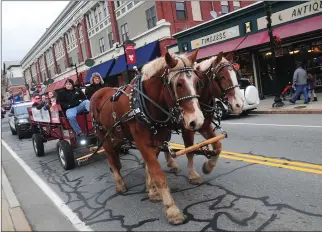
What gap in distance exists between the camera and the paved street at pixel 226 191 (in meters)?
4.10

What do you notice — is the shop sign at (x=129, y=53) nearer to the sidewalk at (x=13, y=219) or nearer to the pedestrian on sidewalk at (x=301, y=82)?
the pedestrian on sidewalk at (x=301, y=82)

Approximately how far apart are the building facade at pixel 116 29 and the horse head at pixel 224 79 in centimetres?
1996

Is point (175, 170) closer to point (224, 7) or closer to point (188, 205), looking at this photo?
point (188, 205)

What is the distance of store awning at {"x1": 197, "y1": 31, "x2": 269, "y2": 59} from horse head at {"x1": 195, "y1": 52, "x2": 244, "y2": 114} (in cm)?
1277

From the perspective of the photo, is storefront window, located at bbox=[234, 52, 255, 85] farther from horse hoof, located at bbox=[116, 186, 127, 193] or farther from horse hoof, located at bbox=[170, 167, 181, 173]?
horse hoof, located at bbox=[116, 186, 127, 193]

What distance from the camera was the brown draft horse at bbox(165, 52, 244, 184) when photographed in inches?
207

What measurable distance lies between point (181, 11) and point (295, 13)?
12497 mm

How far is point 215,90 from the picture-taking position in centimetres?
545

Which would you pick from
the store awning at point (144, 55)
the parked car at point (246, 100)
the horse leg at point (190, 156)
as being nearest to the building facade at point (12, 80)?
the store awning at point (144, 55)

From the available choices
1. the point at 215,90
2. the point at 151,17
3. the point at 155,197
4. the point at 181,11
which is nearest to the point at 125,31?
the point at 151,17

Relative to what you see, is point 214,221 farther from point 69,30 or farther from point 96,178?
point 69,30

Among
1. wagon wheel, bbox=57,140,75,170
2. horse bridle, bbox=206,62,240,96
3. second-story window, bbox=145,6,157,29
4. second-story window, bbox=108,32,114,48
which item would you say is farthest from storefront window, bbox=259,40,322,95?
second-story window, bbox=108,32,114,48

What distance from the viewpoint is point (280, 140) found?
27.1ft

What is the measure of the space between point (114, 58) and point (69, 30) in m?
17.6
